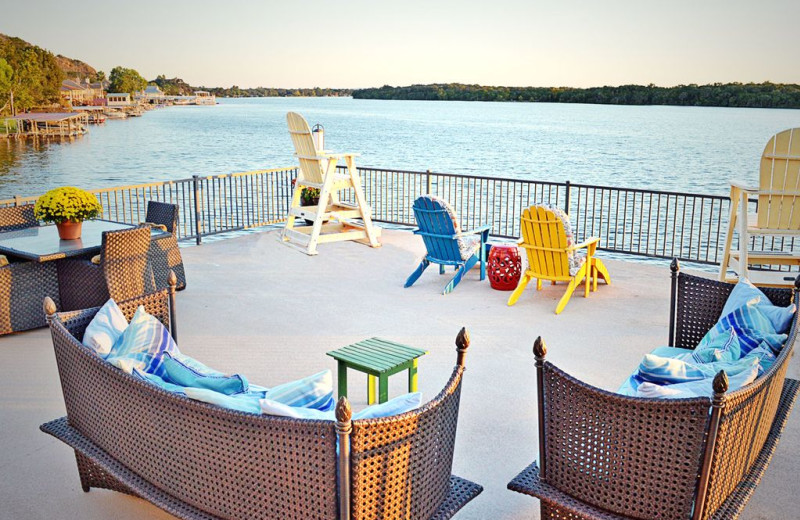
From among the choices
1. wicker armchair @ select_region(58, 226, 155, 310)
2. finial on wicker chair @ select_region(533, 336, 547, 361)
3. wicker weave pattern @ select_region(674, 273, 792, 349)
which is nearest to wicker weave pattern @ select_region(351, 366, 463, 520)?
finial on wicker chair @ select_region(533, 336, 547, 361)

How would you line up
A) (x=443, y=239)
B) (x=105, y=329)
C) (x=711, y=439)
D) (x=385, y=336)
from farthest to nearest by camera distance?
(x=443, y=239), (x=385, y=336), (x=105, y=329), (x=711, y=439)

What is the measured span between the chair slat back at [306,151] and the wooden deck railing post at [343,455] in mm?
7652

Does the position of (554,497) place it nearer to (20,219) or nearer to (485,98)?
(20,219)

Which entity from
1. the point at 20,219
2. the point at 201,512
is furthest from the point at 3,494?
the point at 20,219

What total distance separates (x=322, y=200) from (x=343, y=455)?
768 centimetres

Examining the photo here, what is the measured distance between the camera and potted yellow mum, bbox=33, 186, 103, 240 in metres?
6.50

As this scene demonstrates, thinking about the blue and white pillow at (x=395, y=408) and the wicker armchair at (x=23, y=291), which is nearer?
the blue and white pillow at (x=395, y=408)

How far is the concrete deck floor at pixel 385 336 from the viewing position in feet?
12.4

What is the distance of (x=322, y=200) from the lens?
987 cm

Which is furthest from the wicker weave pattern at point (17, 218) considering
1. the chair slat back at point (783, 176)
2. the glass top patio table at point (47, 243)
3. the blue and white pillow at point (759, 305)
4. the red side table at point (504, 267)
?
the chair slat back at point (783, 176)

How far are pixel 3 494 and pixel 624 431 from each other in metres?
3.13

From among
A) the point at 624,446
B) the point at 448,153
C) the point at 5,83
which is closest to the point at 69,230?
the point at 624,446

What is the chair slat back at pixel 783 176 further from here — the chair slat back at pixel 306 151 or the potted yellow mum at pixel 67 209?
the potted yellow mum at pixel 67 209

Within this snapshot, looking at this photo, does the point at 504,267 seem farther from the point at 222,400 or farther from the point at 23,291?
the point at 222,400
